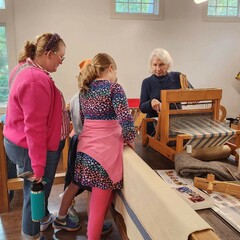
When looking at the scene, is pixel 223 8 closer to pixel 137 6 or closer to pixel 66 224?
pixel 137 6

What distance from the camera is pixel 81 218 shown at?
1.98 m

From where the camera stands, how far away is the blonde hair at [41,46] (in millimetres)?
1360

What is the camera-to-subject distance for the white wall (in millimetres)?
3691

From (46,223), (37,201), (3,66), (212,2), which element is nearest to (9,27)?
(3,66)

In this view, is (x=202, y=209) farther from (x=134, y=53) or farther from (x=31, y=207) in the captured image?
(x=134, y=53)

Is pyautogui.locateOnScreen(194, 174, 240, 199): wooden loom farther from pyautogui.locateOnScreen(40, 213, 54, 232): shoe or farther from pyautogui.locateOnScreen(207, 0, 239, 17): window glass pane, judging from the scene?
pyautogui.locateOnScreen(207, 0, 239, 17): window glass pane

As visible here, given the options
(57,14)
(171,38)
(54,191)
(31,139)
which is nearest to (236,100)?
(171,38)

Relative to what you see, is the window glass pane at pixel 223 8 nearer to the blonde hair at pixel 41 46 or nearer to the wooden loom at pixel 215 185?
the blonde hair at pixel 41 46

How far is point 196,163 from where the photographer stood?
1.15 meters

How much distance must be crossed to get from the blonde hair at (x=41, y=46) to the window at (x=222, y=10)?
351 centimetres

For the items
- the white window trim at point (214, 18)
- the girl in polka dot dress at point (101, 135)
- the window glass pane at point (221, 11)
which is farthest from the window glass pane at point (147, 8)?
the girl in polka dot dress at point (101, 135)

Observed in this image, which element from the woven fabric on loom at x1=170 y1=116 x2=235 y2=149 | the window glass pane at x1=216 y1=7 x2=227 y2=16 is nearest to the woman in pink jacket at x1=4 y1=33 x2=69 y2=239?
the woven fabric on loom at x1=170 y1=116 x2=235 y2=149

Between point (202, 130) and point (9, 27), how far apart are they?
3147mm

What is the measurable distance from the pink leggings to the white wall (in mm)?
2801
